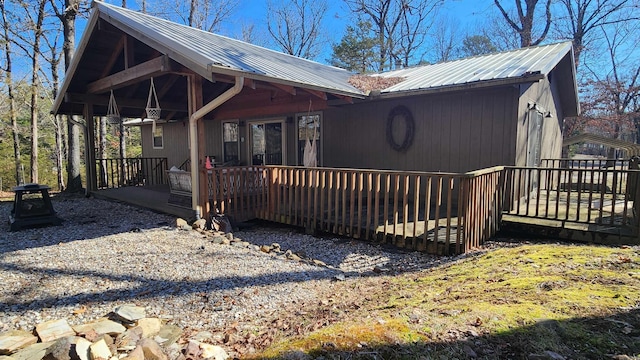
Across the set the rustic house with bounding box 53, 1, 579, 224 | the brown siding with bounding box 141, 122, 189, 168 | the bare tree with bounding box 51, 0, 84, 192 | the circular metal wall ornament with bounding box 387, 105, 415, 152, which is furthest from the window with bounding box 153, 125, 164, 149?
the circular metal wall ornament with bounding box 387, 105, 415, 152

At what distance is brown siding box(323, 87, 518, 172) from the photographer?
6.46m

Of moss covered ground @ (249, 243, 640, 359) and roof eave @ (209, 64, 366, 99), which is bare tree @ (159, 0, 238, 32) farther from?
moss covered ground @ (249, 243, 640, 359)

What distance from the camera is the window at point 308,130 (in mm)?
9000

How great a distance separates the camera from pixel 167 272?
399 cm

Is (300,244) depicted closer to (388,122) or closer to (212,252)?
(212,252)

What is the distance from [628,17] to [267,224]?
24741mm

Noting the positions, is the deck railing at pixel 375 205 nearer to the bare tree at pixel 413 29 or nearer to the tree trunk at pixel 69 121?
the tree trunk at pixel 69 121

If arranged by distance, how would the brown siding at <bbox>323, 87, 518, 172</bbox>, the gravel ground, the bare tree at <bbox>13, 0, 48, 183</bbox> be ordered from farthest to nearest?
the bare tree at <bbox>13, 0, 48, 183</bbox> < the brown siding at <bbox>323, 87, 518, 172</bbox> < the gravel ground

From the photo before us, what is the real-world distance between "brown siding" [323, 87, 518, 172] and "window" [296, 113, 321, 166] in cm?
25

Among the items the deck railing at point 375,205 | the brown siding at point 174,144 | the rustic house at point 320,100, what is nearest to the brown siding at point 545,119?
the rustic house at point 320,100

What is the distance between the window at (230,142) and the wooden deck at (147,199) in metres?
2.36

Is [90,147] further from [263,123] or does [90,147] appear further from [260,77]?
[260,77]

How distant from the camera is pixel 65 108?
403 inches

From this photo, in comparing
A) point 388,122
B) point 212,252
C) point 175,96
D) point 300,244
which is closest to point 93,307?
point 212,252
